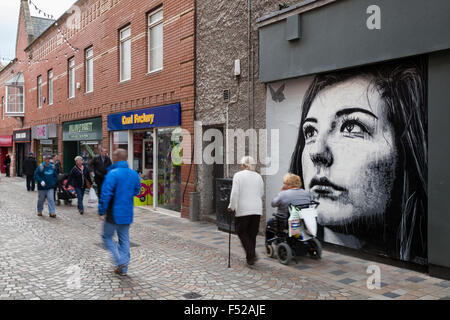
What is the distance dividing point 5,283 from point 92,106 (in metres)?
12.1

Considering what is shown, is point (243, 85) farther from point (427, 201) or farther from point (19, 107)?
point (19, 107)

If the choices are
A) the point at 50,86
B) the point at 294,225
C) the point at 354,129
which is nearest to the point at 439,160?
the point at 354,129

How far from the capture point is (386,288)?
504cm

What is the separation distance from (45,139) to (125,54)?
37.8 feet

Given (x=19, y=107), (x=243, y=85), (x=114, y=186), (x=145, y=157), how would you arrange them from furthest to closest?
(x=19, y=107) < (x=145, y=157) < (x=243, y=85) < (x=114, y=186)

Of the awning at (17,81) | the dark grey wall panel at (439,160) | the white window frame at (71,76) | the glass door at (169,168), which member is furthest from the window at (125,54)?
the awning at (17,81)

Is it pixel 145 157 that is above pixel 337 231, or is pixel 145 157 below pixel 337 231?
above

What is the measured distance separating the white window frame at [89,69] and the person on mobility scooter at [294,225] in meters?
12.6

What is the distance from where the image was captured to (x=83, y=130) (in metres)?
17.3

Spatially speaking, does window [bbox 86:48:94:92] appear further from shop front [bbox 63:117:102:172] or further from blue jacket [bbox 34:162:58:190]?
blue jacket [bbox 34:162:58:190]

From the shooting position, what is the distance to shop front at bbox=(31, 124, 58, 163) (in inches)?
838

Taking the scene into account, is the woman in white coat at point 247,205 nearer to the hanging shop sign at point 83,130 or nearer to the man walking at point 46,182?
the man walking at point 46,182

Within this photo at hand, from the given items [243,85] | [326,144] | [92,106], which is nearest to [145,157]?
[92,106]

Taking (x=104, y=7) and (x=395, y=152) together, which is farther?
(x=104, y=7)
